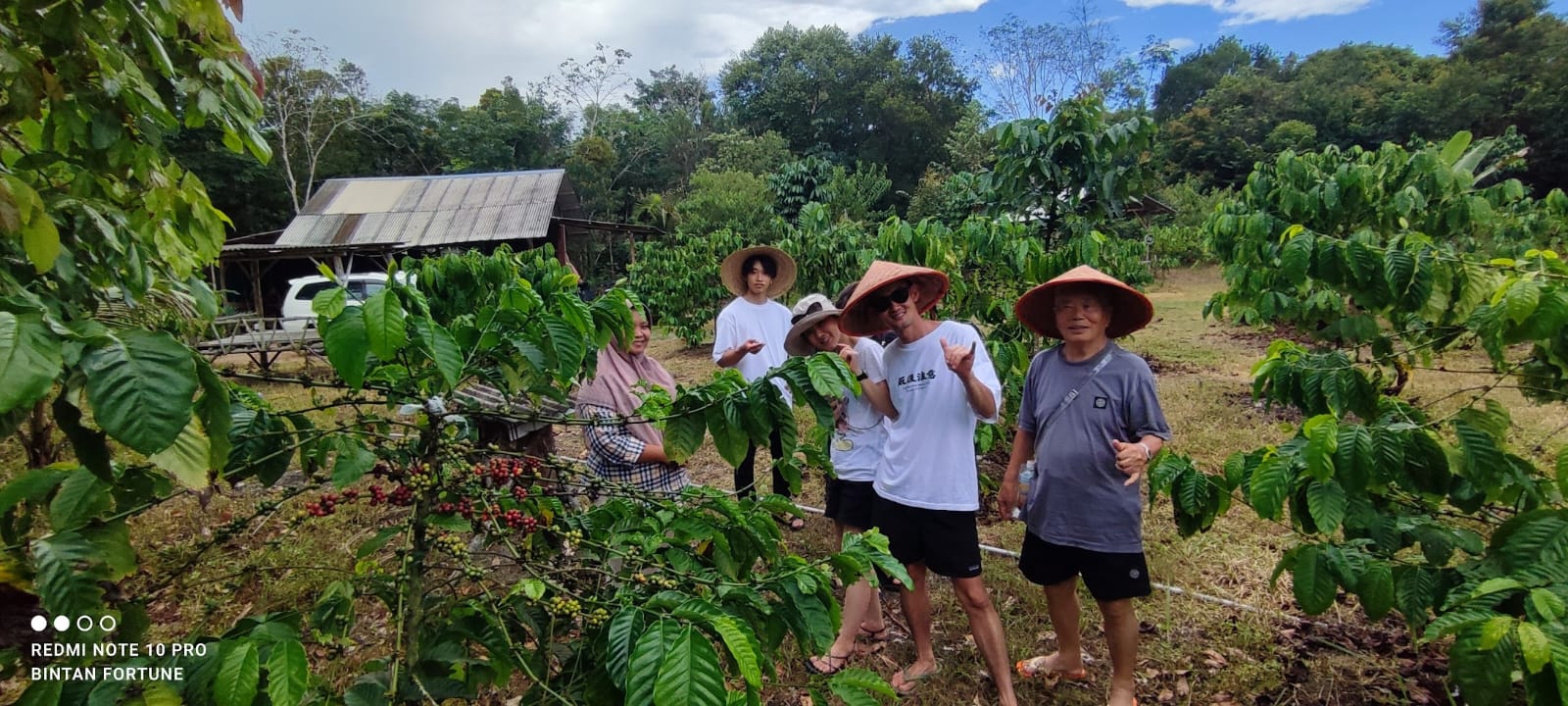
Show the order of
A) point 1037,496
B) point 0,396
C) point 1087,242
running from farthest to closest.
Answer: point 1087,242
point 1037,496
point 0,396

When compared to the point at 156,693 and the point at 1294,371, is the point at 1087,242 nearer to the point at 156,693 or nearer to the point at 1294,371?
the point at 1294,371

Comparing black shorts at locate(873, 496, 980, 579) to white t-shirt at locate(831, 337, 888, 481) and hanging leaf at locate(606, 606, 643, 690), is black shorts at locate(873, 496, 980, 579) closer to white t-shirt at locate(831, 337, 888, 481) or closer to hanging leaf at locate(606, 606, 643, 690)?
white t-shirt at locate(831, 337, 888, 481)

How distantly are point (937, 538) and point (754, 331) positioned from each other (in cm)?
162

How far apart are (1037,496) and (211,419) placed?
2261 mm

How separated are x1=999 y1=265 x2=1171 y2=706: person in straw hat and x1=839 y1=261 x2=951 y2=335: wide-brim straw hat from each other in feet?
1.24

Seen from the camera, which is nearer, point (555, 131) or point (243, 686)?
point (243, 686)

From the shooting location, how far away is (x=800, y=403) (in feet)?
4.40

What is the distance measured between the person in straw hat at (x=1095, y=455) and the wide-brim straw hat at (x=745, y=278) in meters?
Answer: 1.78

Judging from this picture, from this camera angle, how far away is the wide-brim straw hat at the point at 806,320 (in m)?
2.86

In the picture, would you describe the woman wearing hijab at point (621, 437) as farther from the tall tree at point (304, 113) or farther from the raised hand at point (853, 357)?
the tall tree at point (304, 113)

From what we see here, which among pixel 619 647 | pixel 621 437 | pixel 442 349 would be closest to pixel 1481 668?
pixel 619 647

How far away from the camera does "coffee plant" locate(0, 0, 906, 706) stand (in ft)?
2.97

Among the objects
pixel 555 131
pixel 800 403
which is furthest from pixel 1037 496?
pixel 555 131

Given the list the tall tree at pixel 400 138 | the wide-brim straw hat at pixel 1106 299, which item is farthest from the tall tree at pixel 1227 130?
the wide-brim straw hat at pixel 1106 299
